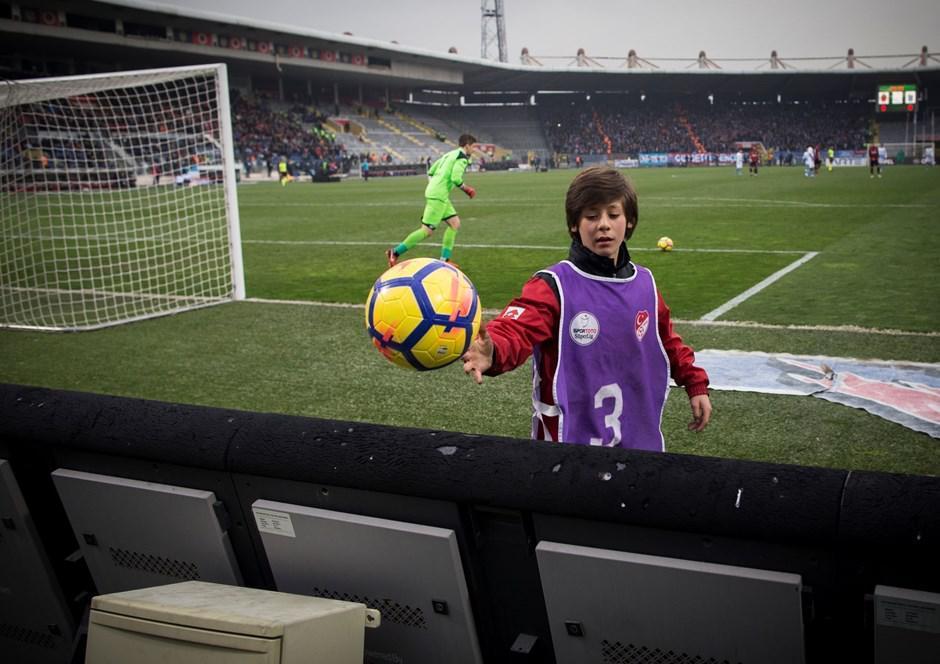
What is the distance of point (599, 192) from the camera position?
2.70m

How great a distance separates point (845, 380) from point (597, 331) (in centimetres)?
380

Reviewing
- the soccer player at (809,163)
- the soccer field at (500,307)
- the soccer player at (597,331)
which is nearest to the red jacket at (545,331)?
the soccer player at (597,331)

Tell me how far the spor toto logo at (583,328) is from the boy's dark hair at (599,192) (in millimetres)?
294

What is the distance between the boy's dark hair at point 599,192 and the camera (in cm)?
271

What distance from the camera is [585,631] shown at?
1.98m

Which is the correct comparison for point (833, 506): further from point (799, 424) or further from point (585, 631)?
point (799, 424)

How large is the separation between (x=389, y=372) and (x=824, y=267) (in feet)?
22.5

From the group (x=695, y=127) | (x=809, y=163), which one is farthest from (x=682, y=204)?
(x=695, y=127)

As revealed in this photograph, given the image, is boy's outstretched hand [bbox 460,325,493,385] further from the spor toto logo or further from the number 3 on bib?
the number 3 on bib

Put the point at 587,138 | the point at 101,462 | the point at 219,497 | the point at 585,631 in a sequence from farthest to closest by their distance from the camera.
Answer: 1. the point at 587,138
2. the point at 101,462
3. the point at 219,497
4. the point at 585,631

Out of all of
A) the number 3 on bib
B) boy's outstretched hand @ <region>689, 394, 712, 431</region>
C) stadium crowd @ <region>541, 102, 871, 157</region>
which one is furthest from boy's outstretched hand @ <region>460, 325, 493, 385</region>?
stadium crowd @ <region>541, 102, 871, 157</region>

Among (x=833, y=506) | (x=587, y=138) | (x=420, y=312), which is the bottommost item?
(x=833, y=506)

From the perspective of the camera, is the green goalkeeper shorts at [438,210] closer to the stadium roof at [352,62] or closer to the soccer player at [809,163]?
the soccer player at [809,163]

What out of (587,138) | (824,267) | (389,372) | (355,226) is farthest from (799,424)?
(587,138)
